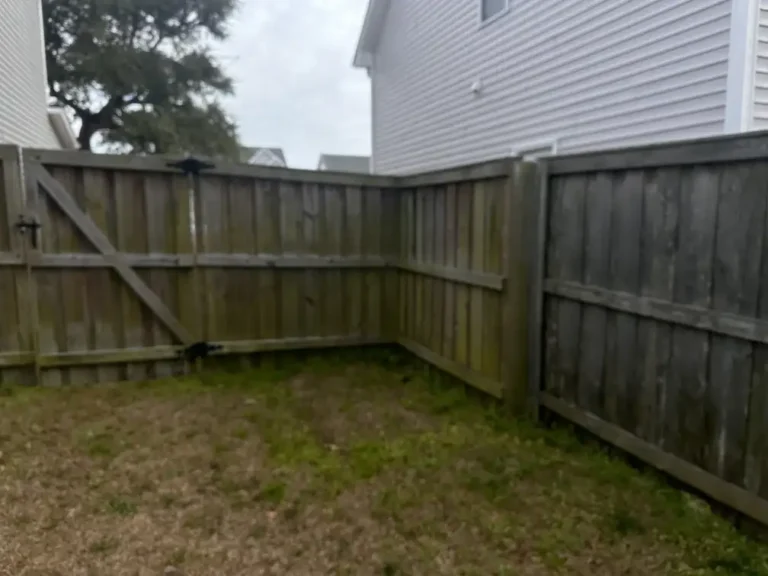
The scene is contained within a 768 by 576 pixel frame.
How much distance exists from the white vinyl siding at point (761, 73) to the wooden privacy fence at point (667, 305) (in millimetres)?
2306

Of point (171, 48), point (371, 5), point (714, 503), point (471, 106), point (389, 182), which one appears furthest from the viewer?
point (171, 48)

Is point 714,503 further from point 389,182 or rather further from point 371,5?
point 371,5

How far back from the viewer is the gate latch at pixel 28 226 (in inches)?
168

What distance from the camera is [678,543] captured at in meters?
2.27

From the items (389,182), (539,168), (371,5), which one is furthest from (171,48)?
(539,168)

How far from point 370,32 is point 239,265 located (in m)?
8.05

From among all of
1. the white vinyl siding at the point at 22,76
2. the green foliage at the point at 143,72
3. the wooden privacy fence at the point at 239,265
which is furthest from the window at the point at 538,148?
the green foliage at the point at 143,72

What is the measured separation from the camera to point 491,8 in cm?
770

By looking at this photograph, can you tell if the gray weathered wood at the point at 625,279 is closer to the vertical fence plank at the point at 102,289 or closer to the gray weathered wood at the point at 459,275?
the gray weathered wood at the point at 459,275

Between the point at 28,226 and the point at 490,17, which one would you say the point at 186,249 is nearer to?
the point at 28,226

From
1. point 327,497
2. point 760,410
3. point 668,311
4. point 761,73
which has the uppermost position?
point 761,73

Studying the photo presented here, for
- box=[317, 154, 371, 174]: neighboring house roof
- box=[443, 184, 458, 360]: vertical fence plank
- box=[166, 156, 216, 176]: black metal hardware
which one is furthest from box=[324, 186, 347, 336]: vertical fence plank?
box=[317, 154, 371, 174]: neighboring house roof

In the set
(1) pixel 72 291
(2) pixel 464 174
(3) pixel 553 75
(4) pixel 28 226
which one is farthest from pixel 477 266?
(3) pixel 553 75

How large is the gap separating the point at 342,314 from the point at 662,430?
317 cm
